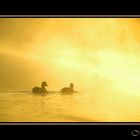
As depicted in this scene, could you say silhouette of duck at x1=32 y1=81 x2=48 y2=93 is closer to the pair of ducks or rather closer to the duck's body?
the pair of ducks

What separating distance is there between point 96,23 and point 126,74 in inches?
17.2

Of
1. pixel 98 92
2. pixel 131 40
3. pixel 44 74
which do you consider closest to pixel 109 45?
pixel 131 40

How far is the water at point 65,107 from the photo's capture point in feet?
7.14

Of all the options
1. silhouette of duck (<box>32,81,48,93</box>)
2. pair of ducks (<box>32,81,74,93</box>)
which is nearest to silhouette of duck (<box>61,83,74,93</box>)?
pair of ducks (<box>32,81,74,93</box>)

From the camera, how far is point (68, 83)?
2.20 m

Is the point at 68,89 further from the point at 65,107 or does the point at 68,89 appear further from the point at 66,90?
the point at 65,107

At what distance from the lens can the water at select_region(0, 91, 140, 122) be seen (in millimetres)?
2178

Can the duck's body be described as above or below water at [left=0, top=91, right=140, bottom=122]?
above

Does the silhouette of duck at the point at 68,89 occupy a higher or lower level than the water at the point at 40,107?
higher

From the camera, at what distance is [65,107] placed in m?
2.20

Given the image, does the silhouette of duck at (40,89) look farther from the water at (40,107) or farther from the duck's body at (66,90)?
the duck's body at (66,90)

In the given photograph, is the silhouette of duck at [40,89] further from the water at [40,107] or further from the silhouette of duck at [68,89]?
the silhouette of duck at [68,89]

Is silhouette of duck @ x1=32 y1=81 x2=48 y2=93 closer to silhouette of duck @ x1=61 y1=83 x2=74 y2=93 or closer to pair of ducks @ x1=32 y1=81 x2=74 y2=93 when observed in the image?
pair of ducks @ x1=32 y1=81 x2=74 y2=93

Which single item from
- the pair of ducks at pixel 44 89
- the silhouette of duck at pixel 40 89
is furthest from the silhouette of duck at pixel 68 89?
the silhouette of duck at pixel 40 89
